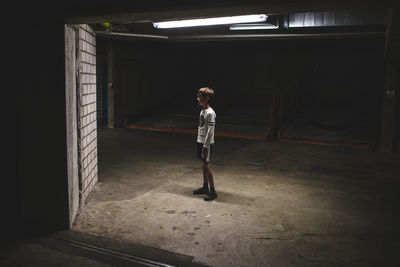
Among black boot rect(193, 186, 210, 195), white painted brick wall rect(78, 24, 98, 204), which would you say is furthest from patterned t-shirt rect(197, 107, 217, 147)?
white painted brick wall rect(78, 24, 98, 204)

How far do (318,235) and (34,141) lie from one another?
11.4 ft

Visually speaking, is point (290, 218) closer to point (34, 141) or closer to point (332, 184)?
point (332, 184)

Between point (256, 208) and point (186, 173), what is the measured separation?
7.25 feet

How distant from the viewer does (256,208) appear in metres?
5.05

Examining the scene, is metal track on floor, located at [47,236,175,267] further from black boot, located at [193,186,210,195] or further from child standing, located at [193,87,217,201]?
black boot, located at [193,186,210,195]

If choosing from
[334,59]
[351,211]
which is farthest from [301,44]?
[351,211]

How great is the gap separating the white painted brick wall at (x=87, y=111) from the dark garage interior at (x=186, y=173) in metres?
0.03

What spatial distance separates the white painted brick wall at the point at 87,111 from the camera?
15.3 ft

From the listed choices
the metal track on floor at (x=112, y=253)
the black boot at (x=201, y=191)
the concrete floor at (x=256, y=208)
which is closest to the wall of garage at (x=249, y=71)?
the concrete floor at (x=256, y=208)

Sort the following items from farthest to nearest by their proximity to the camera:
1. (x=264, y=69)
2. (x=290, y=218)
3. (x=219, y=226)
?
(x=264, y=69) → (x=290, y=218) → (x=219, y=226)

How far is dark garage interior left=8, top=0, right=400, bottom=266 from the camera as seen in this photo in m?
3.56

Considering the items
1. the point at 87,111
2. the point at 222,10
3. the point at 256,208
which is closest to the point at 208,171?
the point at 256,208

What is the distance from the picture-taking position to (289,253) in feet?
12.1

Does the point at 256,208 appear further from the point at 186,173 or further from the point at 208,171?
the point at 186,173
